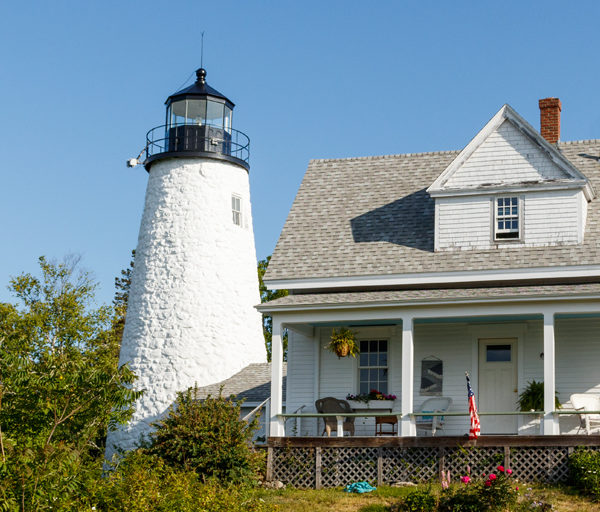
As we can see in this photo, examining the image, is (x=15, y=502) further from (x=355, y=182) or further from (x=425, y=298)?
(x=355, y=182)

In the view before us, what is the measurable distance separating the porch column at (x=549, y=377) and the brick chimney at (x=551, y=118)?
655cm

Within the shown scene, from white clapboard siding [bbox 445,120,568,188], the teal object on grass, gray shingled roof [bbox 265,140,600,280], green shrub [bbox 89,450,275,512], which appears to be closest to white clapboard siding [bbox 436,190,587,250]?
gray shingled roof [bbox 265,140,600,280]

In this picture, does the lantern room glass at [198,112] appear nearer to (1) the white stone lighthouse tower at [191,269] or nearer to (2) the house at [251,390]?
(1) the white stone lighthouse tower at [191,269]

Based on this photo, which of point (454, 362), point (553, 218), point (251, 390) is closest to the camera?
point (553, 218)

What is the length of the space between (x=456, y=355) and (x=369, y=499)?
16.6ft

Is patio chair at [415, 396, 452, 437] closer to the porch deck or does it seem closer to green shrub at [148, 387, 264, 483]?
the porch deck

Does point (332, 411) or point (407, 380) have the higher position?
point (407, 380)

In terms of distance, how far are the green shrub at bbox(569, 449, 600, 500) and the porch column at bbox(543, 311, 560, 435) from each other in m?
0.82

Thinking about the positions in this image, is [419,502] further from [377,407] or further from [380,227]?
[380,227]

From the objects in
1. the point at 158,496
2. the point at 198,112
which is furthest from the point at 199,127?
the point at 158,496

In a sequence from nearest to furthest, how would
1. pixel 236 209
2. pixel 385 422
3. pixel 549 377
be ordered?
pixel 549 377 < pixel 385 422 < pixel 236 209

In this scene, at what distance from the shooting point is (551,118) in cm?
2662

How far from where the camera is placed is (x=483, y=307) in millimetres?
22172

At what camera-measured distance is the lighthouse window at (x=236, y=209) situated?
31.4 m
